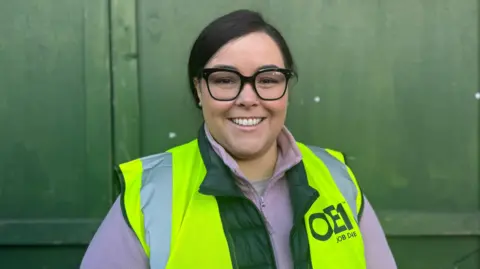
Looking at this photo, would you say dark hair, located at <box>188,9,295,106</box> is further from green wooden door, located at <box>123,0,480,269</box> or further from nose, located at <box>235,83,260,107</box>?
green wooden door, located at <box>123,0,480,269</box>

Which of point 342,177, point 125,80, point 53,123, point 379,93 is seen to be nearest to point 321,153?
point 342,177

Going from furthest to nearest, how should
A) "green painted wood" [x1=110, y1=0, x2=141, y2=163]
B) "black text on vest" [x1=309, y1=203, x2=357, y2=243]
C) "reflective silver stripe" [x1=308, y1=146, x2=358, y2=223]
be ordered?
"green painted wood" [x1=110, y1=0, x2=141, y2=163] → "reflective silver stripe" [x1=308, y1=146, x2=358, y2=223] → "black text on vest" [x1=309, y1=203, x2=357, y2=243]

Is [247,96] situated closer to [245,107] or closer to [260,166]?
[245,107]

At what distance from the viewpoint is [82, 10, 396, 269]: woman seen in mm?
1279

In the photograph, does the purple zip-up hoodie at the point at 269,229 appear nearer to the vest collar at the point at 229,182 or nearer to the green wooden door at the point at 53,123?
the vest collar at the point at 229,182

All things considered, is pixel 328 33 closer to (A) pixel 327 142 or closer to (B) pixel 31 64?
(A) pixel 327 142

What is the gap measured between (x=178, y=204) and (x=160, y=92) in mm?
765

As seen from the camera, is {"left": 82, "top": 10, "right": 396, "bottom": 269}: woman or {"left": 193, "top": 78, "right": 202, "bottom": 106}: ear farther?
{"left": 193, "top": 78, "right": 202, "bottom": 106}: ear

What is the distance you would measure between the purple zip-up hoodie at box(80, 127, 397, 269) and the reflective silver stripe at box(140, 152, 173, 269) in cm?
3

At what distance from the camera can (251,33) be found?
135 centimetres

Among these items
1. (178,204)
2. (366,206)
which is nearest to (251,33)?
(178,204)

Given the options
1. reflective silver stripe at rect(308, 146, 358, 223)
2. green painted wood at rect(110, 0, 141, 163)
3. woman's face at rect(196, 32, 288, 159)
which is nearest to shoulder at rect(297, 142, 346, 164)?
reflective silver stripe at rect(308, 146, 358, 223)

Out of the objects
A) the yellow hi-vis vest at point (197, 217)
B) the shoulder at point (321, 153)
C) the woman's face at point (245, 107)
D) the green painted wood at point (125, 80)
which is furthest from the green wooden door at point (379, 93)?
the woman's face at point (245, 107)

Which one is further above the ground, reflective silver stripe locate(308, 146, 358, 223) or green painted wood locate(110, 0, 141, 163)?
green painted wood locate(110, 0, 141, 163)
